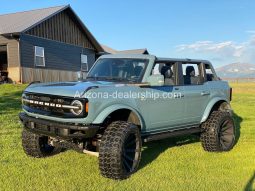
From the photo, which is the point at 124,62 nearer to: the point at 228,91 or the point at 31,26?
the point at 228,91

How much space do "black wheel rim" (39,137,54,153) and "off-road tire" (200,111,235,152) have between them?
319cm

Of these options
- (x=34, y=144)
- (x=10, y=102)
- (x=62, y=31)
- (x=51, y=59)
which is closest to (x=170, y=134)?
(x=34, y=144)

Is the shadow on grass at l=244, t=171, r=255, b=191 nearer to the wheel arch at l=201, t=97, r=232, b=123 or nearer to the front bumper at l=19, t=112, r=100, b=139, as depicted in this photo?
the wheel arch at l=201, t=97, r=232, b=123

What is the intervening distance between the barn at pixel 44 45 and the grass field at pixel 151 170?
1473 cm

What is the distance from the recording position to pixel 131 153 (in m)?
5.93

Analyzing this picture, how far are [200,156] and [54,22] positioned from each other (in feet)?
68.2

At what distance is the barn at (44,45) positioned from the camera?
72.4 feet

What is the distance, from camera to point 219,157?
23.3ft

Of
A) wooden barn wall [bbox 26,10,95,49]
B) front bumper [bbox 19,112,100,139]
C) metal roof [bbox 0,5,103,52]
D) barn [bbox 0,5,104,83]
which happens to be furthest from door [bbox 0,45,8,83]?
front bumper [bbox 19,112,100,139]

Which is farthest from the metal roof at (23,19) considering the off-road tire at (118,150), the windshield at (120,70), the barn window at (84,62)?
the off-road tire at (118,150)

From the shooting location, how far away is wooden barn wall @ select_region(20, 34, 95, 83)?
22.5 meters

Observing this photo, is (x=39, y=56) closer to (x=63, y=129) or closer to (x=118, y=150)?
(x=63, y=129)

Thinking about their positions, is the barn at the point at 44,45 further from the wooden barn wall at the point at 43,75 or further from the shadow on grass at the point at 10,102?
the shadow on grass at the point at 10,102

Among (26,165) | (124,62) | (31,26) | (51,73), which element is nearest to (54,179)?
(26,165)
